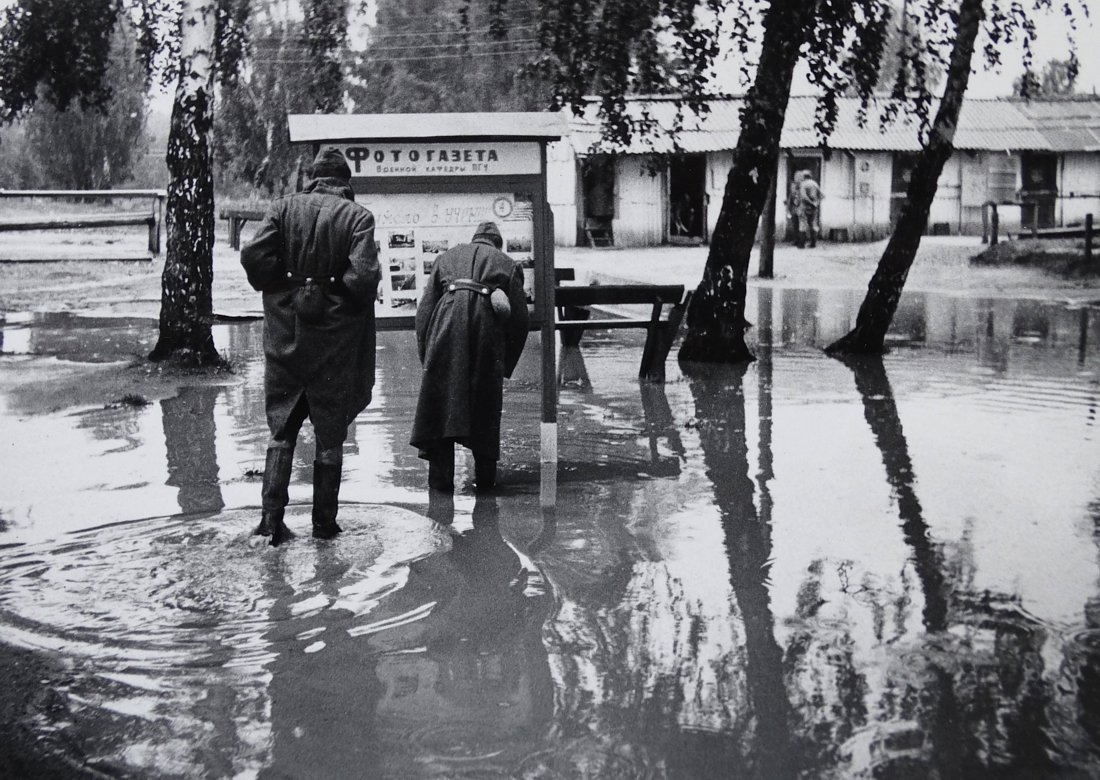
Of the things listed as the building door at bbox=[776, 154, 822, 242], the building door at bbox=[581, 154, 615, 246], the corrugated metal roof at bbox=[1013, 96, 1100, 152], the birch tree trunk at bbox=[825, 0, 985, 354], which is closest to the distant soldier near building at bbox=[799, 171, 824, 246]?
the building door at bbox=[776, 154, 822, 242]

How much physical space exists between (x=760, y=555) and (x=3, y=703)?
3492 mm

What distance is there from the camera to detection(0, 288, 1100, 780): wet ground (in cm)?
448

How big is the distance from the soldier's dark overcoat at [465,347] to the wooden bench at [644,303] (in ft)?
13.1

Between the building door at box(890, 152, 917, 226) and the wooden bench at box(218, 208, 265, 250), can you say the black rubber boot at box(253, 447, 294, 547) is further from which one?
the building door at box(890, 152, 917, 226)

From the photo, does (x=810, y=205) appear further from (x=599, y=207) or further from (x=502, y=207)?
(x=502, y=207)

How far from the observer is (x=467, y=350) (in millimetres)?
8250

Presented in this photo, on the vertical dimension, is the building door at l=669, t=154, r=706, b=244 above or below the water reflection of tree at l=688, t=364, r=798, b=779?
above

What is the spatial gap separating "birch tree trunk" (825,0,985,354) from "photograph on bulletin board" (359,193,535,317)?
6910 millimetres

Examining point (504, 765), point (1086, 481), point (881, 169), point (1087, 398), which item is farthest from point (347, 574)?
point (881, 169)

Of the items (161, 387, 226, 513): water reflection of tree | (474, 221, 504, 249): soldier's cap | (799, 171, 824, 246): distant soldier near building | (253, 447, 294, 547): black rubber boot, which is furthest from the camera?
(799, 171, 824, 246): distant soldier near building

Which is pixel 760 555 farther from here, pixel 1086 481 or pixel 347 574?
pixel 1086 481

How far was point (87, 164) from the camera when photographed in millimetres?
58250

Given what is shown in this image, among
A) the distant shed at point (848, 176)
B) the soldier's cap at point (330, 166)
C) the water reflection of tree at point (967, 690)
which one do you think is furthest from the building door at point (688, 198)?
the water reflection of tree at point (967, 690)

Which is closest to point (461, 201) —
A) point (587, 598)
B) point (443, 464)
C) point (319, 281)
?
point (443, 464)
